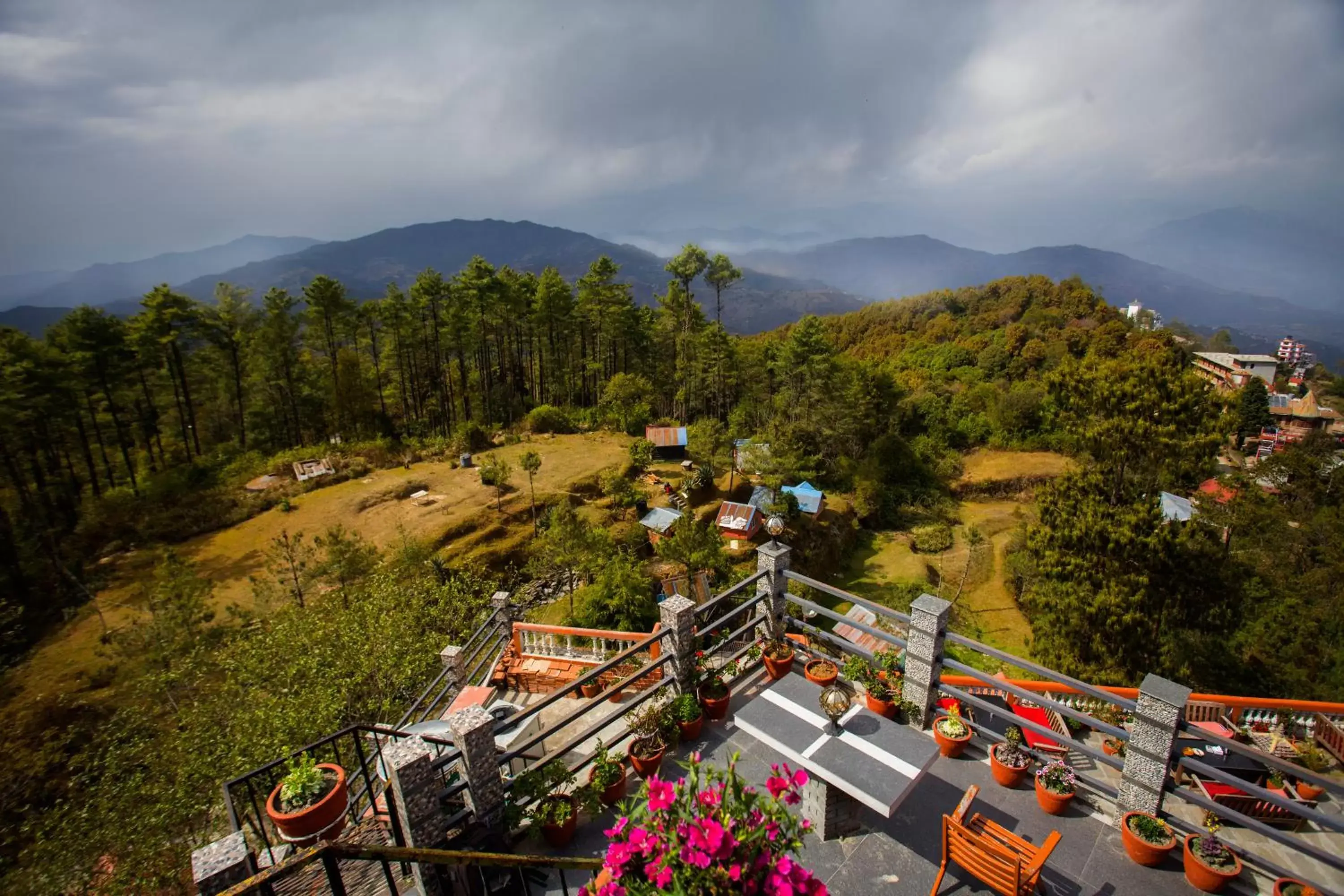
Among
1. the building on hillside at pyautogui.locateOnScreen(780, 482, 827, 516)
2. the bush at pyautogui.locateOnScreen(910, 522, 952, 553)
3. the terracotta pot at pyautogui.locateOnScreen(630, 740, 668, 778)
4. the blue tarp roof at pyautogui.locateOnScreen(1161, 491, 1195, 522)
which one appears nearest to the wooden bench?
the terracotta pot at pyautogui.locateOnScreen(630, 740, 668, 778)

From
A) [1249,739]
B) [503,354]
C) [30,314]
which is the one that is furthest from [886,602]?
[30,314]

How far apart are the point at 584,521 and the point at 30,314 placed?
277 m

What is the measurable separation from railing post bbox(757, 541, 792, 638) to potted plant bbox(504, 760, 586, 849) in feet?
10.7

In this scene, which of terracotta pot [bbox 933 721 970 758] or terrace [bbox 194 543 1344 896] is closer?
terrace [bbox 194 543 1344 896]

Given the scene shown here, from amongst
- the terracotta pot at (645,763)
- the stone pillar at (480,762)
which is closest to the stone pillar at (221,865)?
the stone pillar at (480,762)

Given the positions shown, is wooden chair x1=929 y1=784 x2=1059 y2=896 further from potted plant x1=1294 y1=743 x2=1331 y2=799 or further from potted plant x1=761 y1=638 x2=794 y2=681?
potted plant x1=1294 y1=743 x2=1331 y2=799

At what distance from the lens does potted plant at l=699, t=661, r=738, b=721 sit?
22.3 ft

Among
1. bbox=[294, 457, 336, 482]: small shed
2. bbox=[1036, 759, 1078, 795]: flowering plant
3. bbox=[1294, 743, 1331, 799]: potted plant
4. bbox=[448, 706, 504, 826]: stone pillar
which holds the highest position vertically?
bbox=[448, 706, 504, 826]: stone pillar

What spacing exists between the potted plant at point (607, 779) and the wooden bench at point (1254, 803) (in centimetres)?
803

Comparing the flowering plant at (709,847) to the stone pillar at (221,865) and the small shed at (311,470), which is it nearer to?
the stone pillar at (221,865)

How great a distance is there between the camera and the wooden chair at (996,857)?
170 inches

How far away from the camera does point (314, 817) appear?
16.9 ft

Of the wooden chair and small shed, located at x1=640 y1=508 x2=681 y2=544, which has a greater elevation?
the wooden chair

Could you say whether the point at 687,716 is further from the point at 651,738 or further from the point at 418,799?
the point at 418,799
